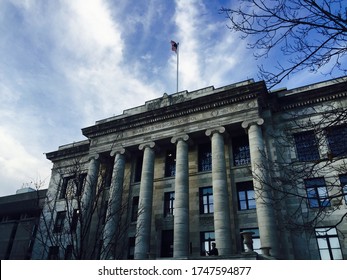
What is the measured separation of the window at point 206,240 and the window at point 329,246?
7.17 m

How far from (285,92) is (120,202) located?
55.1 feet

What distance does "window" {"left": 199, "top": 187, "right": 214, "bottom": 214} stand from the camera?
73.9 ft

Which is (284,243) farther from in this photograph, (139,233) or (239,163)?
(139,233)

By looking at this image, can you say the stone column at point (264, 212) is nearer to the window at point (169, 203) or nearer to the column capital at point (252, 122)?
the column capital at point (252, 122)

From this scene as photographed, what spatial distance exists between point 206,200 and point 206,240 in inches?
123

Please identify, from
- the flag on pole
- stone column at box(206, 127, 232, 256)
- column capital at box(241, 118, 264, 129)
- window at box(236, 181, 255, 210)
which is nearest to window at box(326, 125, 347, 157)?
column capital at box(241, 118, 264, 129)

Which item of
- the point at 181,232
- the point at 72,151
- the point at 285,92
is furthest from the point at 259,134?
the point at 72,151

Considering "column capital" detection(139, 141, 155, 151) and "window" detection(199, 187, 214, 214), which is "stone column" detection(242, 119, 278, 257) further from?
"column capital" detection(139, 141, 155, 151)

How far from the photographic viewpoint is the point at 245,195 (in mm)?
21750

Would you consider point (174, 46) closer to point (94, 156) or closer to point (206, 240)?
point (94, 156)

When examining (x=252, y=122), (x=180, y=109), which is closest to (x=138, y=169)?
(x=180, y=109)

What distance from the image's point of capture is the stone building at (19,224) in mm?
31078

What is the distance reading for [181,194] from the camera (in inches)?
848

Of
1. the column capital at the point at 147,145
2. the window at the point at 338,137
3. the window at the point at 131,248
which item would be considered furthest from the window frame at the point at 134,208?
the window at the point at 338,137
